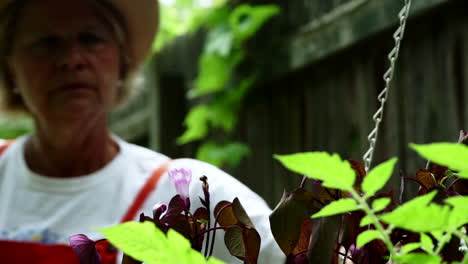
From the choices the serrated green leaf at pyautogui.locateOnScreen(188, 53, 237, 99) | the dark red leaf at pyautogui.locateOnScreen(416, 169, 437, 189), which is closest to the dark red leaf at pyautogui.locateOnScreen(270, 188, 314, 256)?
the dark red leaf at pyautogui.locateOnScreen(416, 169, 437, 189)

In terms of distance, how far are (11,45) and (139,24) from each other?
0.43m

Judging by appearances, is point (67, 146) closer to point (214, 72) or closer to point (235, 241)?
point (214, 72)

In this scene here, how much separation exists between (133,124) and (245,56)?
1566mm

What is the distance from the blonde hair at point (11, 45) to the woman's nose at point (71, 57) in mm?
173

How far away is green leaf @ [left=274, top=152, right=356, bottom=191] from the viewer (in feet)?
1.26

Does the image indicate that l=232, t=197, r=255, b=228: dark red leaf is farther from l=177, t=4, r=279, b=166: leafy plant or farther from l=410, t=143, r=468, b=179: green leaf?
l=177, t=4, r=279, b=166: leafy plant

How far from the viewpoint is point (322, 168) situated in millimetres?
387

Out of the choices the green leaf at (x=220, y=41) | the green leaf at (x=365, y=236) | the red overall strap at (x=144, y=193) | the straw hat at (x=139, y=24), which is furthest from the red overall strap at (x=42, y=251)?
the green leaf at (x=365, y=236)

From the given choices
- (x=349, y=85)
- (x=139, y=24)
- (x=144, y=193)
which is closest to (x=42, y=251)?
A: (x=144, y=193)

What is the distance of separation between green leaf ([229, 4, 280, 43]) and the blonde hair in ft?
1.91

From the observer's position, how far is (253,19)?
2855 mm

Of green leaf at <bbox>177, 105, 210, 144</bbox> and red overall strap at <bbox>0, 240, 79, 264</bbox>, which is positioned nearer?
red overall strap at <bbox>0, 240, 79, 264</bbox>

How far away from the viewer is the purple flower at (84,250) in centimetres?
57

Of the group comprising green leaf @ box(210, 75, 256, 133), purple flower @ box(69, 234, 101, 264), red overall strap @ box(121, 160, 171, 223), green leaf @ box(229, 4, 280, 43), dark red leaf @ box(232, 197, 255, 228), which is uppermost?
green leaf @ box(229, 4, 280, 43)
